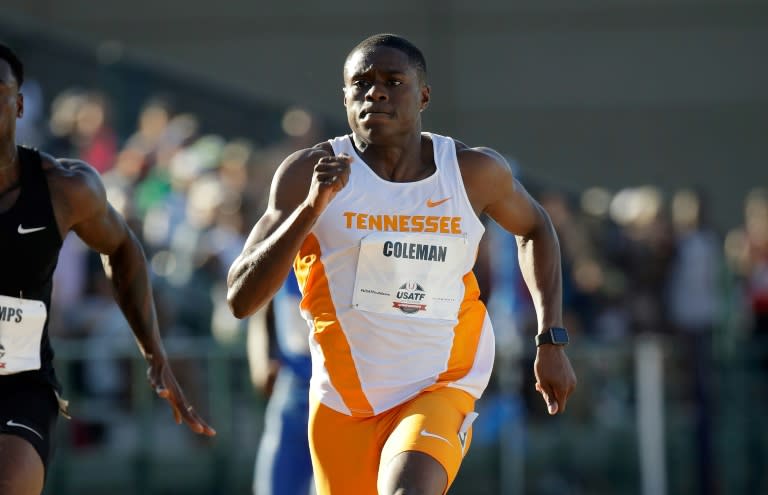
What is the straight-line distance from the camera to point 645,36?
1933 centimetres

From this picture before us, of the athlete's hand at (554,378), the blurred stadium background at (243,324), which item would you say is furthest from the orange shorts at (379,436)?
the blurred stadium background at (243,324)

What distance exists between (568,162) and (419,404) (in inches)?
565

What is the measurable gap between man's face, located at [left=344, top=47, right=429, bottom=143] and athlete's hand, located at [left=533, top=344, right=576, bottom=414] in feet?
3.30

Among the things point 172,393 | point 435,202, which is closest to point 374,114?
point 435,202

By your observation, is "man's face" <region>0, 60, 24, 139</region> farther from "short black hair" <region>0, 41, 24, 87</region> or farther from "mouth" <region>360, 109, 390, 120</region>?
"mouth" <region>360, 109, 390, 120</region>

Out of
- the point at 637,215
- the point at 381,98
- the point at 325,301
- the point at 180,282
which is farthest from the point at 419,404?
the point at 637,215

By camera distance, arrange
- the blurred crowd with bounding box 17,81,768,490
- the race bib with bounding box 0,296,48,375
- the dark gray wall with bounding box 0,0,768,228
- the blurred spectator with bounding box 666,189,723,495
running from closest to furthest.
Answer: the race bib with bounding box 0,296,48,375, the blurred crowd with bounding box 17,81,768,490, the blurred spectator with bounding box 666,189,723,495, the dark gray wall with bounding box 0,0,768,228

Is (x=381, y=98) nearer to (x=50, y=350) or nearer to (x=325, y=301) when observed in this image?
(x=325, y=301)

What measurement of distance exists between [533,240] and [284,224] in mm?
1254

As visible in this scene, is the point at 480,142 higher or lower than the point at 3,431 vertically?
higher

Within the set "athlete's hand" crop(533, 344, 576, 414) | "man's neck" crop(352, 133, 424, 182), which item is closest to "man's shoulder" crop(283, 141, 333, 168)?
"man's neck" crop(352, 133, 424, 182)

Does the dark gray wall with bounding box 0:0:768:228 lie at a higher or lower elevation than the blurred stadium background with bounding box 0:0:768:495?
higher

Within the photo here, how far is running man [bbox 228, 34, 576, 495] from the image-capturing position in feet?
18.2

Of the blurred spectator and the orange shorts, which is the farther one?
the blurred spectator
